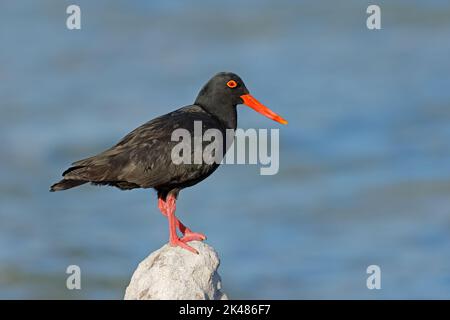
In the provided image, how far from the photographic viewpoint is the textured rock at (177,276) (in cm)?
1309

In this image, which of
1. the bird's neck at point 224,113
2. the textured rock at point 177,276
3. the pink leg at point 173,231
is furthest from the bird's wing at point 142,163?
the textured rock at point 177,276

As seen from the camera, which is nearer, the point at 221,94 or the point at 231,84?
the point at 221,94

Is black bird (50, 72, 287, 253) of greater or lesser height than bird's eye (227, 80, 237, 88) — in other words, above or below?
below

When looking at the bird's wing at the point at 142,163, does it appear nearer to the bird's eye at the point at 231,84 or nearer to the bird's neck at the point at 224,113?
the bird's neck at the point at 224,113

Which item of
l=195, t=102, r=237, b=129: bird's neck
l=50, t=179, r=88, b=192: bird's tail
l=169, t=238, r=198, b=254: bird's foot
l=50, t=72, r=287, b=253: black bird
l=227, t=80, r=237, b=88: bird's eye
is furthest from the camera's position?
l=227, t=80, r=237, b=88: bird's eye

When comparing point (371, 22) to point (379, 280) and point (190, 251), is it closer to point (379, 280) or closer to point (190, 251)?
point (379, 280)

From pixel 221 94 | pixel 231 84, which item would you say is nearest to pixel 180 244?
pixel 221 94

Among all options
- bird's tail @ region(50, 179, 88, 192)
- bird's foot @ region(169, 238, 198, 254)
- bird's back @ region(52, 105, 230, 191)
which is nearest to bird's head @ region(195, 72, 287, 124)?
bird's back @ region(52, 105, 230, 191)

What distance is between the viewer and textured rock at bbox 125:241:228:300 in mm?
13094

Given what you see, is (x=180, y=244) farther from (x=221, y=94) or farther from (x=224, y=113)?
(x=221, y=94)

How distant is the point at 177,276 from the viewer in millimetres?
13203

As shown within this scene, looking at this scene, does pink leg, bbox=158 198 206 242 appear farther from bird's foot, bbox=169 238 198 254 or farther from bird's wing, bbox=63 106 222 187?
bird's wing, bbox=63 106 222 187
